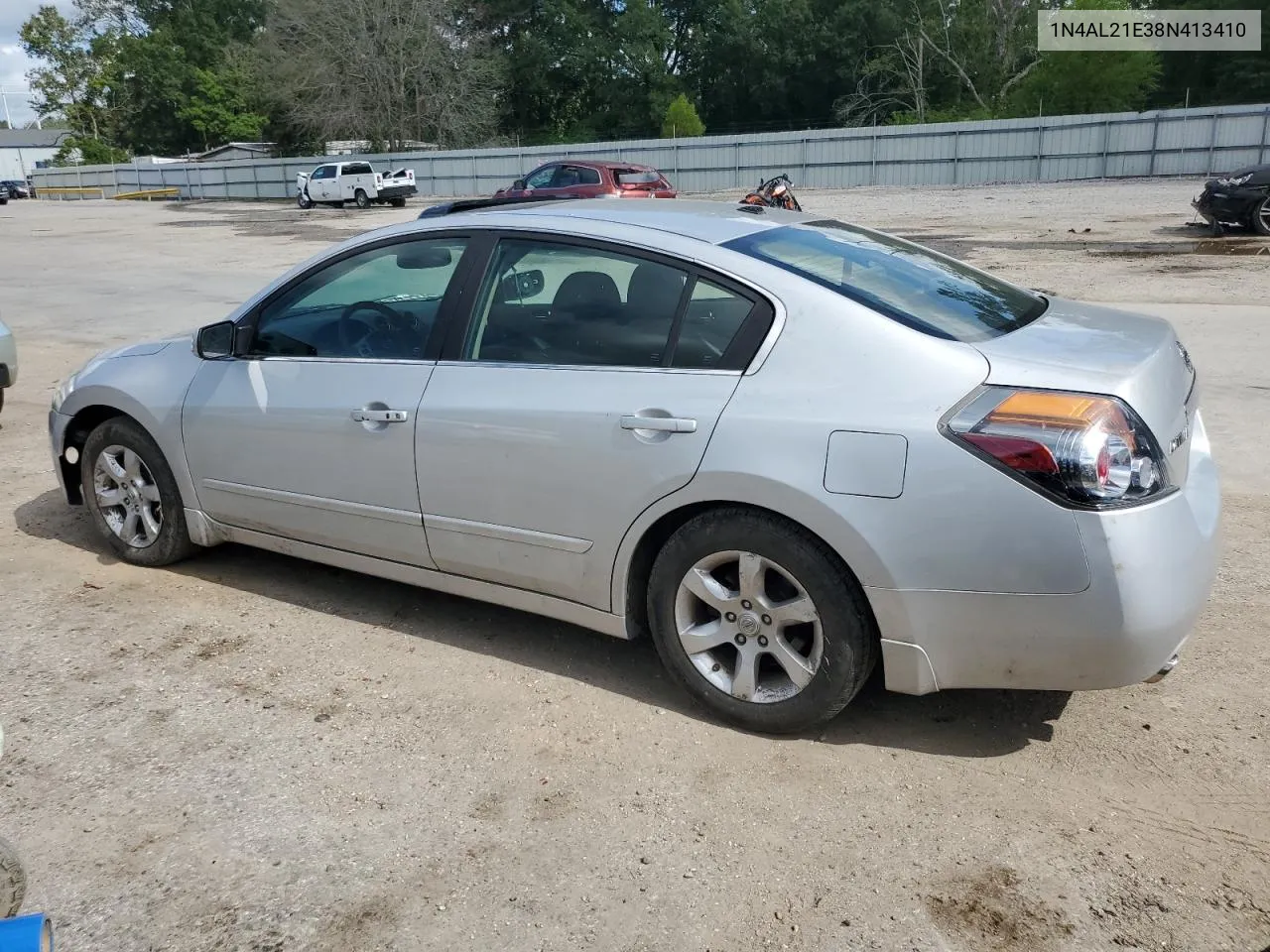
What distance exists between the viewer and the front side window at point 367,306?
12.9 feet

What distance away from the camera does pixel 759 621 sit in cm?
320

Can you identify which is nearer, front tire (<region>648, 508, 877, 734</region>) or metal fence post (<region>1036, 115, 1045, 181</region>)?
front tire (<region>648, 508, 877, 734</region>)

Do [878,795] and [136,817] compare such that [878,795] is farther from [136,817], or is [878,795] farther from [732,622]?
[136,817]

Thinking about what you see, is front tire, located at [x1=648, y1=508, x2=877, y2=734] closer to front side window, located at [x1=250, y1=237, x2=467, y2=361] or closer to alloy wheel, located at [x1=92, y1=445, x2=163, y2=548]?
front side window, located at [x1=250, y1=237, x2=467, y2=361]

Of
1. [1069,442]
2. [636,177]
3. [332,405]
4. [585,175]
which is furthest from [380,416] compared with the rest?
[636,177]

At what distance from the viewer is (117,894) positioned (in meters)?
2.69

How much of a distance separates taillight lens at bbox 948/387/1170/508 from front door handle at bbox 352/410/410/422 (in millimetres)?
1902

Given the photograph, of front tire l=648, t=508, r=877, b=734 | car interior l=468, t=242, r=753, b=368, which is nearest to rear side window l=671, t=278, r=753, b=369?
car interior l=468, t=242, r=753, b=368

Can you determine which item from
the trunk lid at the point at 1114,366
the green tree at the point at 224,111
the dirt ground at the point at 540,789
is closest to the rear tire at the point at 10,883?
the dirt ground at the point at 540,789

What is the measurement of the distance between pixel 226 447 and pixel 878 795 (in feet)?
9.31

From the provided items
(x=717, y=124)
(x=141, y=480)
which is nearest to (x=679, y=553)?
(x=141, y=480)

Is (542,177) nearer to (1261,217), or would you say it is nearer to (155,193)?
(1261,217)

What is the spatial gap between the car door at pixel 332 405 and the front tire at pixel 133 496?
260 mm

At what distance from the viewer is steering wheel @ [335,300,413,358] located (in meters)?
3.98
